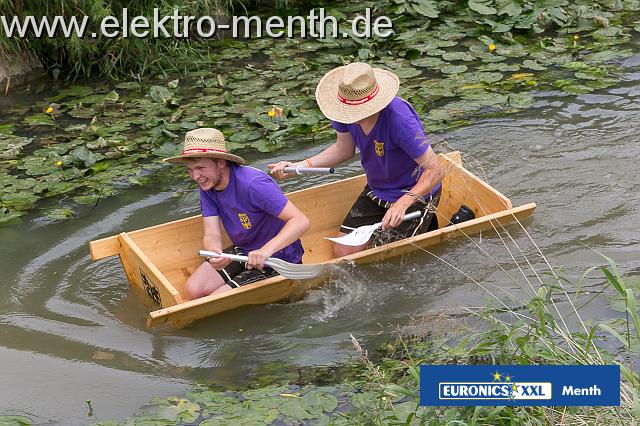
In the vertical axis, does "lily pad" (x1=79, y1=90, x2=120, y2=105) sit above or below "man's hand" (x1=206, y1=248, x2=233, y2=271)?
below

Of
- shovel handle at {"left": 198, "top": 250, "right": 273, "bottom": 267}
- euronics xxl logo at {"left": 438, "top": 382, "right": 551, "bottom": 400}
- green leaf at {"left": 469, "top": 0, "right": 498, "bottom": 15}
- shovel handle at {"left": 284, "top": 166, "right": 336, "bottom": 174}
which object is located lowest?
green leaf at {"left": 469, "top": 0, "right": 498, "bottom": 15}

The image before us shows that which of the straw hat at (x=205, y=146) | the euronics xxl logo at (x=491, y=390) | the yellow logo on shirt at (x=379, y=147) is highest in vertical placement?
the euronics xxl logo at (x=491, y=390)

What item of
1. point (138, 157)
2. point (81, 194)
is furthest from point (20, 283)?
point (138, 157)

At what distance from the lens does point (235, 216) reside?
551cm

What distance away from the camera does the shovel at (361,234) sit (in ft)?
18.9

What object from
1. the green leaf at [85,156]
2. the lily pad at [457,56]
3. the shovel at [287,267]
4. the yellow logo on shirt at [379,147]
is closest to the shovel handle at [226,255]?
the shovel at [287,267]

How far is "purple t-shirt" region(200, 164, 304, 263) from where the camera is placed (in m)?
5.37

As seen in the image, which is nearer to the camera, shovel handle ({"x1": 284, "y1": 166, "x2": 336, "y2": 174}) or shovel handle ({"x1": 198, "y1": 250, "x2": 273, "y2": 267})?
shovel handle ({"x1": 198, "y1": 250, "x2": 273, "y2": 267})

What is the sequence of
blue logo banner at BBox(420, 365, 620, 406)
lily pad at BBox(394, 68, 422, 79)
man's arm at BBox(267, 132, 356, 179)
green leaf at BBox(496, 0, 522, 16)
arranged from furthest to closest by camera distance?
green leaf at BBox(496, 0, 522, 16) < lily pad at BBox(394, 68, 422, 79) < man's arm at BBox(267, 132, 356, 179) < blue logo banner at BBox(420, 365, 620, 406)

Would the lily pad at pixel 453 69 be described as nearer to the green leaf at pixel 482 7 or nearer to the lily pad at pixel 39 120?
the green leaf at pixel 482 7

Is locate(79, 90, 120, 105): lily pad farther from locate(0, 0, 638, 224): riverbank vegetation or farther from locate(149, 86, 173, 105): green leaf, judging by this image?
locate(149, 86, 173, 105): green leaf

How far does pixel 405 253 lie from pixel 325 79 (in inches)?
45.0

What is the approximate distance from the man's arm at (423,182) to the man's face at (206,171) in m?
1.01

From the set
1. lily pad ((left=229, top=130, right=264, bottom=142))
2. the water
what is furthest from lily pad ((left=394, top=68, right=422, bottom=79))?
lily pad ((left=229, top=130, right=264, bottom=142))
